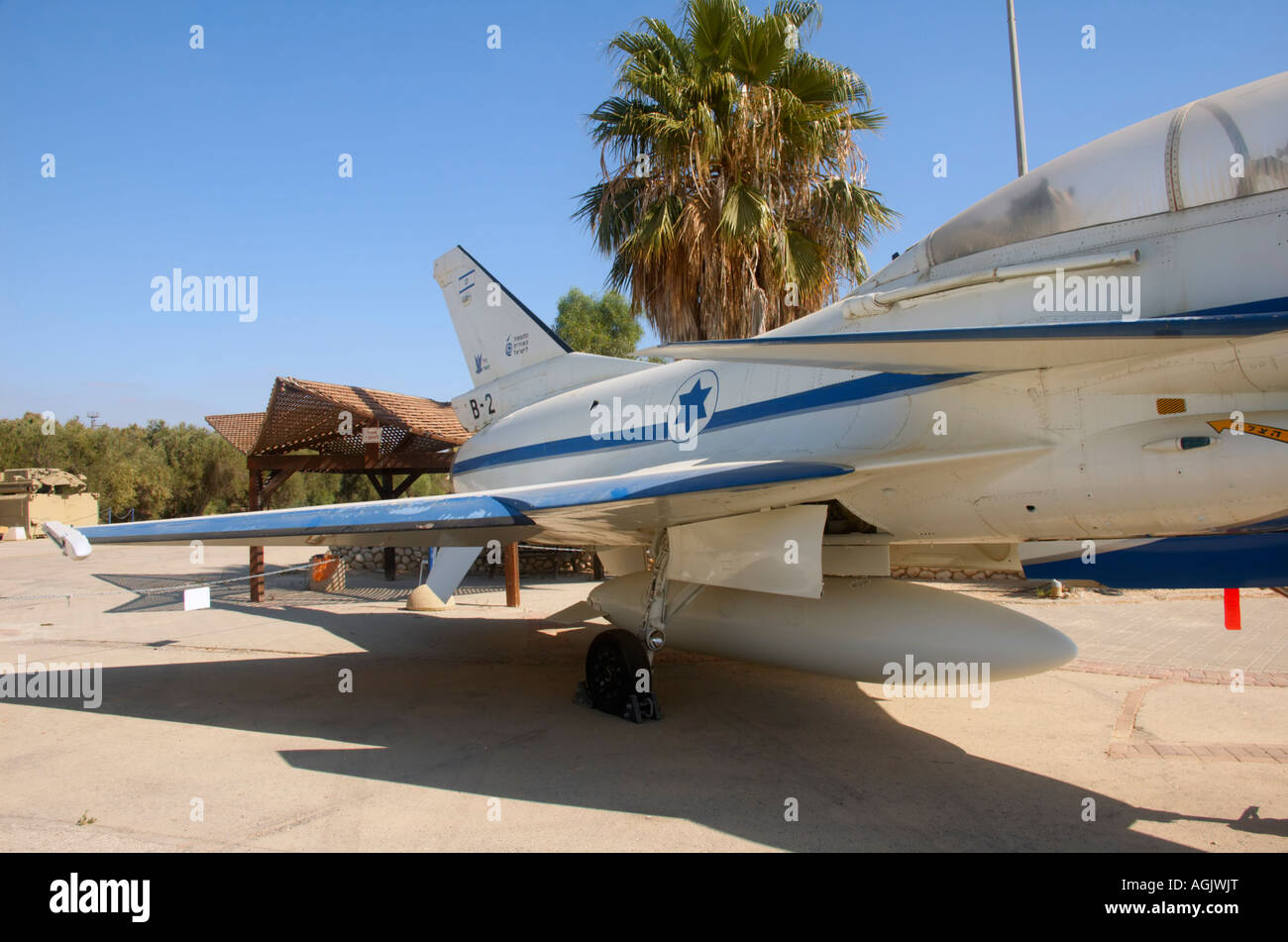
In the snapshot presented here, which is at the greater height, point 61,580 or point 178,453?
point 178,453

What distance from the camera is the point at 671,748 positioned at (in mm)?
6008

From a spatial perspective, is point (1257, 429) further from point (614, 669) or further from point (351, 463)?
point (351, 463)

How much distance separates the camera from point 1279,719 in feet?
20.5

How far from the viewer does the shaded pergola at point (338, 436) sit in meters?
16.1

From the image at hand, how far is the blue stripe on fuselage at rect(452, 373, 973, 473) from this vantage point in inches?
216

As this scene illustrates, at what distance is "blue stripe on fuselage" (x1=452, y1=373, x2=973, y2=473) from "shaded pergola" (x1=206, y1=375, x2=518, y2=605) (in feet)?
19.8

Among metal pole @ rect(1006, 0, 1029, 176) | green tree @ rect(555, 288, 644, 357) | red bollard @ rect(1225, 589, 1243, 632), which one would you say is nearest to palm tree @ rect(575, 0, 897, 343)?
metal pole @ rect(1006, 0, 1029, 176)

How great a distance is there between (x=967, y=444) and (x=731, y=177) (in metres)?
9.52

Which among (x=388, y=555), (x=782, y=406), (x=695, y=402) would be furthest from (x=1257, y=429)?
(x=388, y=555)

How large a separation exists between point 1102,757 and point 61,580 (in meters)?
23.3

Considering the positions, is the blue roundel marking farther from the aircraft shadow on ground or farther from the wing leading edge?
the aircraft shadow on ground

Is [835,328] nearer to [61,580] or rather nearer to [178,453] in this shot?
[61,580]
